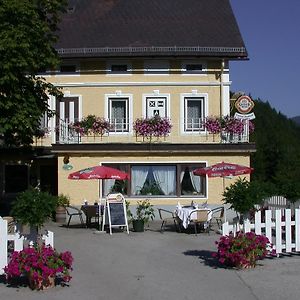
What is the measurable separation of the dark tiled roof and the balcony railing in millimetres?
3127

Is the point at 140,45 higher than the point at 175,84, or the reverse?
the point at 140,45

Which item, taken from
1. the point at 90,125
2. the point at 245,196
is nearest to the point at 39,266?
the point at 245,196

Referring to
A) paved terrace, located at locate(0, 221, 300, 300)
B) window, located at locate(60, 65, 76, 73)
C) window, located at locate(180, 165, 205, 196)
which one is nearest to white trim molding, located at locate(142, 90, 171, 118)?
window, located at locate(180, 165, 205, 196)

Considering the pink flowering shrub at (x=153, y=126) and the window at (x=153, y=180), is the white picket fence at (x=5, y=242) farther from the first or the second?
the pink flowering shrub at (x=153, y=126)

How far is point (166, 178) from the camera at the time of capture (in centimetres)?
2458

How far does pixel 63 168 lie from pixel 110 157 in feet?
6.22

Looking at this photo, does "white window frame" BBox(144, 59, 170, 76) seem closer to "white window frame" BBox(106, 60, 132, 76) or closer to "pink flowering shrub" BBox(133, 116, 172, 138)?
"white window frame" BBox(106, 60, 132, 76)

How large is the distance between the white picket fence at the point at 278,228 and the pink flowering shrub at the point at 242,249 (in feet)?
2.24

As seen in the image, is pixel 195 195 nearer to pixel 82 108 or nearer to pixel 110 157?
pixel 110 157

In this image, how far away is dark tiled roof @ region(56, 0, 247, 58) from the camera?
26.2 m

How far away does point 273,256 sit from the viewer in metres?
12.6

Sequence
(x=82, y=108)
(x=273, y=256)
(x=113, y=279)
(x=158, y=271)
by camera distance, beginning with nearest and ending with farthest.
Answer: (x=113, y=279) < (x=158, y=271) < (x=273, y=256) < (x=82, y=108)

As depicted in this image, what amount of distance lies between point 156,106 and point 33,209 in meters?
16.4

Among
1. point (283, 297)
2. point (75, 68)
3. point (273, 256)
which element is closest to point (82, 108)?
point (75, 68)
